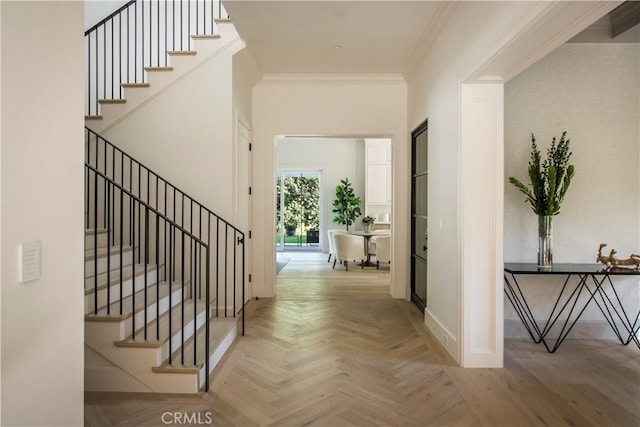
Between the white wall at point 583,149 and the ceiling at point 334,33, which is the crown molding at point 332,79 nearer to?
the ceiling at point 334,33

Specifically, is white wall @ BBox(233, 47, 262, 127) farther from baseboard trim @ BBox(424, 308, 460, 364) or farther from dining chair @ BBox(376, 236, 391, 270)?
dining chair @ BBox(376, 236, 391, 270)

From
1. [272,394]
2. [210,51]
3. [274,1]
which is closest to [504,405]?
[272,394]

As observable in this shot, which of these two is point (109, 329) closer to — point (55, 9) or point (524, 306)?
point (55, 9)

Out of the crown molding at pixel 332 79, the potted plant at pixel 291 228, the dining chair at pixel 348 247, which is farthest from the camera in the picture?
the potted plant at pixel 291 228

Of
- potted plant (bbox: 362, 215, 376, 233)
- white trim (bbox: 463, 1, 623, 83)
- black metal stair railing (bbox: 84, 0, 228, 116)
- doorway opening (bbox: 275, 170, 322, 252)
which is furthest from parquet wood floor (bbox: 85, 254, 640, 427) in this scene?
doorway opening (bbox: 275, 170, 322, 252)

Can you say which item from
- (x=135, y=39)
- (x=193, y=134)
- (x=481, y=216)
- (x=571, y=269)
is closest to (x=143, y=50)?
(x=135, y=39)

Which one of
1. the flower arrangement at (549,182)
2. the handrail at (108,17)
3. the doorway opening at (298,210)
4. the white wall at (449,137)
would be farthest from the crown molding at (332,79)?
the doorway opening at (298,210)

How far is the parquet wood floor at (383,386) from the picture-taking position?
2.33 meters

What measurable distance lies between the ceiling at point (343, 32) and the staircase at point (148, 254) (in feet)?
1.88

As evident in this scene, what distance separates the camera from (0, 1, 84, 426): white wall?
1.16 metres

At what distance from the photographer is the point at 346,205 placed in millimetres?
10133

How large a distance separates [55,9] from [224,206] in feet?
9.78

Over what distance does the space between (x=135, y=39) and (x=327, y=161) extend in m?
6.27

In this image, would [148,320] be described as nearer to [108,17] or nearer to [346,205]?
[108,17]
